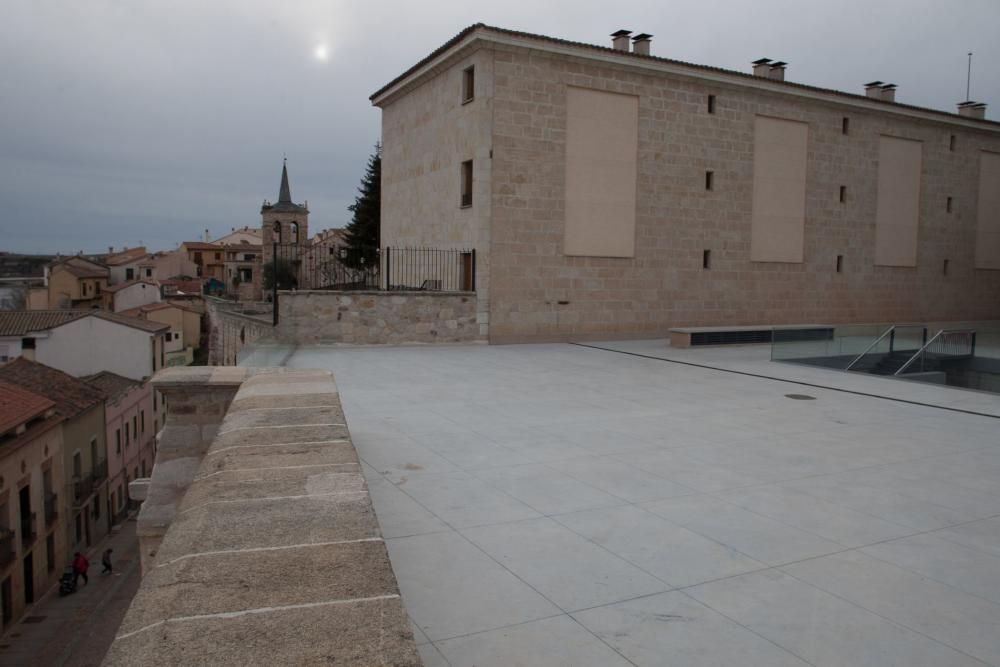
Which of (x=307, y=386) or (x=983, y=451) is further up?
(x=307, y=386)

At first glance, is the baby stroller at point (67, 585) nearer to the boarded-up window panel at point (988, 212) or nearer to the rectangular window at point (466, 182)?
the rectangular window at point (466, 182)

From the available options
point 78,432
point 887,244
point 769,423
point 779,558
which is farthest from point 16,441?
point 887,244

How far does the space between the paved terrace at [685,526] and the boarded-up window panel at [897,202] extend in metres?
12.8

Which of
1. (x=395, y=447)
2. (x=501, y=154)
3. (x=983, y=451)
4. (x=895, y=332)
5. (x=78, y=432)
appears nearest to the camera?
(x=395, y=447)

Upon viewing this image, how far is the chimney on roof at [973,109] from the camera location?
73.6 ft

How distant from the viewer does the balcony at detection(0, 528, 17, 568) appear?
1938 cm

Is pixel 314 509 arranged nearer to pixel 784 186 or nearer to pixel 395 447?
pixel 395 447

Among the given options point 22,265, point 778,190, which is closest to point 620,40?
point 778,190

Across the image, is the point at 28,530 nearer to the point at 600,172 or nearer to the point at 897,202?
the point at 600,172

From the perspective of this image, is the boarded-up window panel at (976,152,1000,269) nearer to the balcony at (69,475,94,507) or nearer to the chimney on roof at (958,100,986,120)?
the chimney on roof at (958,100,986,120)

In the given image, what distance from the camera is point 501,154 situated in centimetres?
1449

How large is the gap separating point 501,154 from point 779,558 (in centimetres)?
1174

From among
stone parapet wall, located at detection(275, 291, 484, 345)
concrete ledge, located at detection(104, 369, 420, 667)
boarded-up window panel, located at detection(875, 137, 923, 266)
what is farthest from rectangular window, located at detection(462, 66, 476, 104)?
concrete ledge, located at detection(104, 369, 420, 667)

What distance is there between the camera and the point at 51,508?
918 inches
